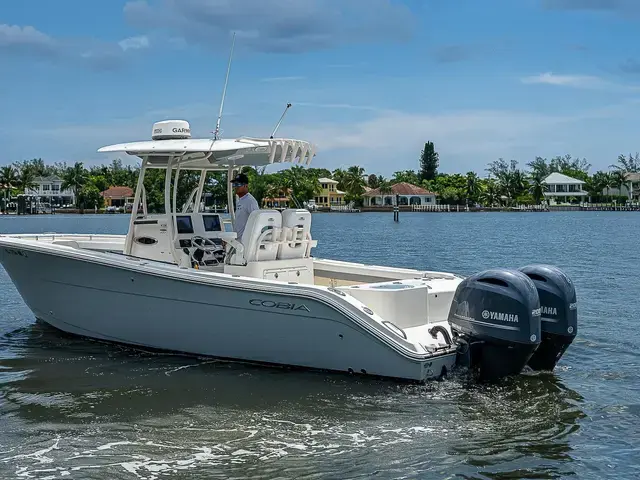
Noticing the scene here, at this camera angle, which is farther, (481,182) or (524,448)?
(481,182)

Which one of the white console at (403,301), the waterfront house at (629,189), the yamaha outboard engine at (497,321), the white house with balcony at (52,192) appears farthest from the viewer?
the waterfront house at (629,189)

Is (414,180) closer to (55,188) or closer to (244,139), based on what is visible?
(55,188)

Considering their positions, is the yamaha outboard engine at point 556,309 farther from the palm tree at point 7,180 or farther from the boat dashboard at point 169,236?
the palm tree at point 7,180

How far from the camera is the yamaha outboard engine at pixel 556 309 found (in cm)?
929

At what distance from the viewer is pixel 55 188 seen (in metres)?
150

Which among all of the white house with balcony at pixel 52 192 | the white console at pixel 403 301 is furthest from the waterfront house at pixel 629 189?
the white console at pixel 403 301

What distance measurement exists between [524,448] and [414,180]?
150820 millimetres

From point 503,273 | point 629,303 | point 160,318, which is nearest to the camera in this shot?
point 503,273

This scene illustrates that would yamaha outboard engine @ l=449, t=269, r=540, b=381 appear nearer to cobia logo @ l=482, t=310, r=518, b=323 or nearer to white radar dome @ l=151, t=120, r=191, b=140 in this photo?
cobia logo @ l=482, t=310, r=518, b=323

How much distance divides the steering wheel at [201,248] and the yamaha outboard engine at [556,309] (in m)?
4.35

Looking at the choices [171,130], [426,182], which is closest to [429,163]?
[426,182]

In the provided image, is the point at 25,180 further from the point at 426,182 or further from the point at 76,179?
the point at 426,182

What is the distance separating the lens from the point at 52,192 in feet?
488

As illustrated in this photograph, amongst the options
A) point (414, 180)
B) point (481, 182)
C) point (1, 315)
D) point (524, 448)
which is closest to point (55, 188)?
point (414, 180)
